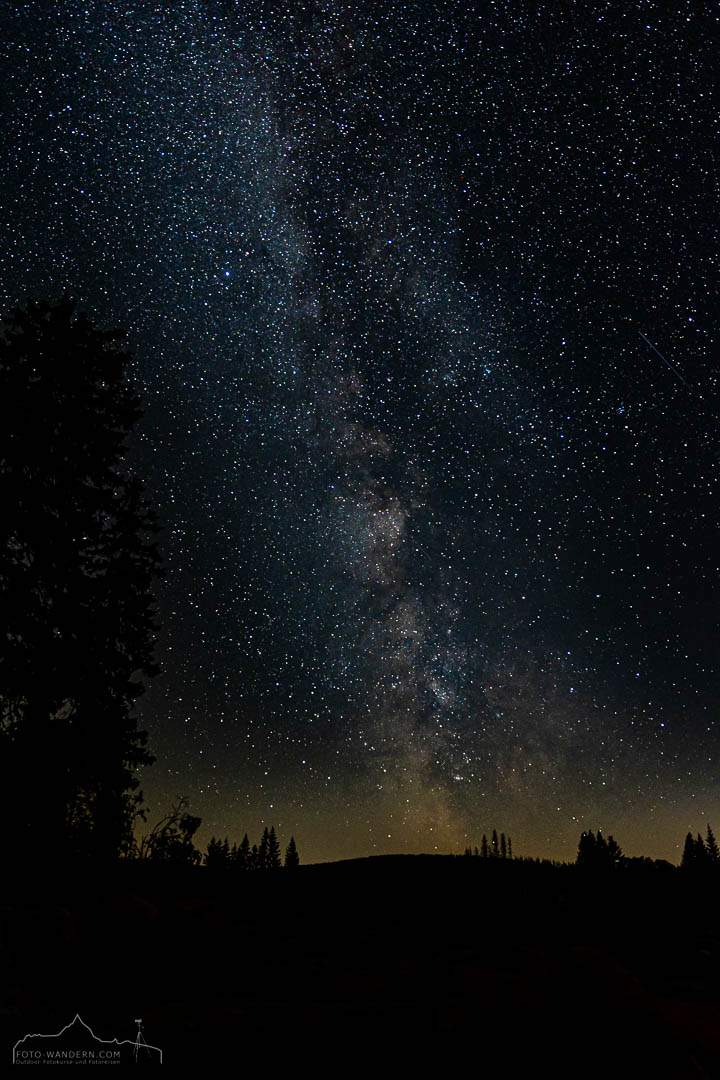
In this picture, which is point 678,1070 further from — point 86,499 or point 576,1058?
point 86,499

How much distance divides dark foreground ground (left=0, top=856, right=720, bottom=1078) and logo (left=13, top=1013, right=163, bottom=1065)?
9 cm

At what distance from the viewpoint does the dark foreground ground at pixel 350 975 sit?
454 cm

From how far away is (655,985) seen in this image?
686 centimetres

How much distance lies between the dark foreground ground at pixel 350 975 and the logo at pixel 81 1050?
9 centimetres

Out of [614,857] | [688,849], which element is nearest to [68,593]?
[614,857]

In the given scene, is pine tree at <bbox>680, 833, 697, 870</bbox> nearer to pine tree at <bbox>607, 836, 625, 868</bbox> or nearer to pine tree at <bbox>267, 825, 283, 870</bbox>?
pine tree at <bbox>607, 836, 625, 868</bbox>

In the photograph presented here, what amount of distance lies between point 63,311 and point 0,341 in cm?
146

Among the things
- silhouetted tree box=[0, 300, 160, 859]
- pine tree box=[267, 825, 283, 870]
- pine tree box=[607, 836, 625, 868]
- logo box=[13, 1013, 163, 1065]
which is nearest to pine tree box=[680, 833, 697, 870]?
pine tree box=[607, 836, 625, 868]

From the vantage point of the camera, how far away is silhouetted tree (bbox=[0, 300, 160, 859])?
1081 centimetres

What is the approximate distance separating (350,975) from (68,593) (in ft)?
28.8

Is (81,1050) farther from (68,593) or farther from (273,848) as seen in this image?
(273,848)

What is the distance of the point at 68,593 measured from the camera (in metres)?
11.9

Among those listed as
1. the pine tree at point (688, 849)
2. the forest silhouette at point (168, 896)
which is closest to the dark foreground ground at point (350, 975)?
the forest silhouette at point (168, 896)

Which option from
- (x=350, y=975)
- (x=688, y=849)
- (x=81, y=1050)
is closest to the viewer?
(x=81, y=1050)
